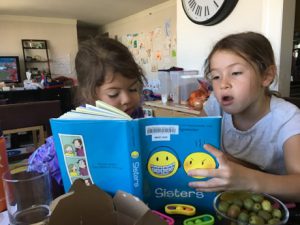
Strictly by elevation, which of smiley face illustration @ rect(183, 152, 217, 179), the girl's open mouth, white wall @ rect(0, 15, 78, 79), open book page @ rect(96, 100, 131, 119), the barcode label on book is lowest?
smiley face illustration @ rect(183, 152, 217, 179)

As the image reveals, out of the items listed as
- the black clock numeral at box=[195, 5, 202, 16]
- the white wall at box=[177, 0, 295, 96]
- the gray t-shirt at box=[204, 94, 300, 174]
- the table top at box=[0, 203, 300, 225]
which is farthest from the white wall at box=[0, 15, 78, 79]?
the table top at box=[0, 203, 300, 225]

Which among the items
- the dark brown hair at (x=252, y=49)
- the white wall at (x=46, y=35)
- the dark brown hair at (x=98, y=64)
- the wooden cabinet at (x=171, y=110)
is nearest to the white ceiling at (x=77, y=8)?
the white wall at (x=46, y=35)

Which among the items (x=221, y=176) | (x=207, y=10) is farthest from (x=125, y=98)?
(x=207, y=10)

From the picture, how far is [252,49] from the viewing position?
2.51ft

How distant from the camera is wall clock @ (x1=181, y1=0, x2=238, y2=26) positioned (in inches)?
63.8

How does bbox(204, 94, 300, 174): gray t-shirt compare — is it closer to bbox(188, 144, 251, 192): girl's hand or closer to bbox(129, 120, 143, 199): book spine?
bbox(188, 144, 251, 192): girl's hand

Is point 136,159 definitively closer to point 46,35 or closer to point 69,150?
point 69,150

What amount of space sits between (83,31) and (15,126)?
535 cm

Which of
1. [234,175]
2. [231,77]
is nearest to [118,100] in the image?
[231,77]

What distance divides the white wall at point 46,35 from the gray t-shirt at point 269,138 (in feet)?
13.7

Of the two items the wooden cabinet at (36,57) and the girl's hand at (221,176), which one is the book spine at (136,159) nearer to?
the girl's hand at (221,176)

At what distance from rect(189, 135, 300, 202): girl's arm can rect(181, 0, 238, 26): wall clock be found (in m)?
1.34

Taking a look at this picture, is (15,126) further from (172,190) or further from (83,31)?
(83,31)

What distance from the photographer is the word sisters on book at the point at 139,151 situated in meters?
0.46
